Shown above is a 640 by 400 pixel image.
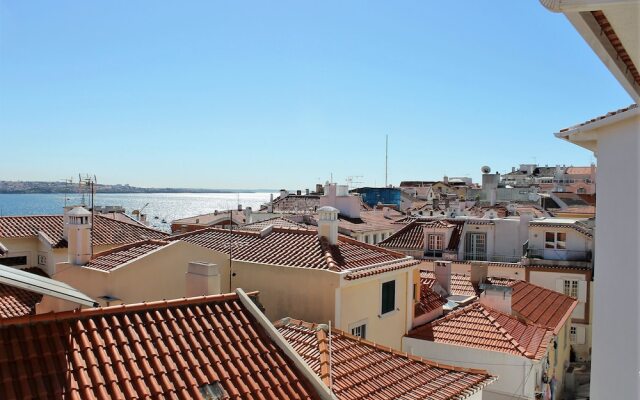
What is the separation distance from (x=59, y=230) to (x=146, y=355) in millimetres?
20026

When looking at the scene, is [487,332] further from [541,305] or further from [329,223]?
[541,305]

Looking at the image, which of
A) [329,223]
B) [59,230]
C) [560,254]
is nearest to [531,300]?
[560,254]

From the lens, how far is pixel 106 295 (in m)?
14.1

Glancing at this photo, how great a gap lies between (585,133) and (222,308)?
19.2 ft

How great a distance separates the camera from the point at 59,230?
24.7 meters

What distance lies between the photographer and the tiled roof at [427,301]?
18531 millimetres

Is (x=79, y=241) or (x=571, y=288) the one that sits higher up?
(x=79, y=241)

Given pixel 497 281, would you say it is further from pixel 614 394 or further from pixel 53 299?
pixel 53 299

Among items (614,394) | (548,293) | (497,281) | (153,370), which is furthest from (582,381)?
Answer: (153,370)

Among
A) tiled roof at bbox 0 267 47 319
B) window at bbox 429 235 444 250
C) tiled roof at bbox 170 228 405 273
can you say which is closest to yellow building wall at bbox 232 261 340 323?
tiled roof at bbox 170 228 405 273

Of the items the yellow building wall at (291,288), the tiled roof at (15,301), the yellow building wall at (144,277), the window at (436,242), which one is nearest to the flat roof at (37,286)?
the yellow building wall at (144,277)

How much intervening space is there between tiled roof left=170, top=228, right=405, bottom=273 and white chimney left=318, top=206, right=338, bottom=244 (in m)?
0.21

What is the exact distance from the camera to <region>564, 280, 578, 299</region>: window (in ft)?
92.4

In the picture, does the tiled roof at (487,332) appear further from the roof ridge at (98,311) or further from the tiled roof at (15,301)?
the tiled roof at (15,301)
